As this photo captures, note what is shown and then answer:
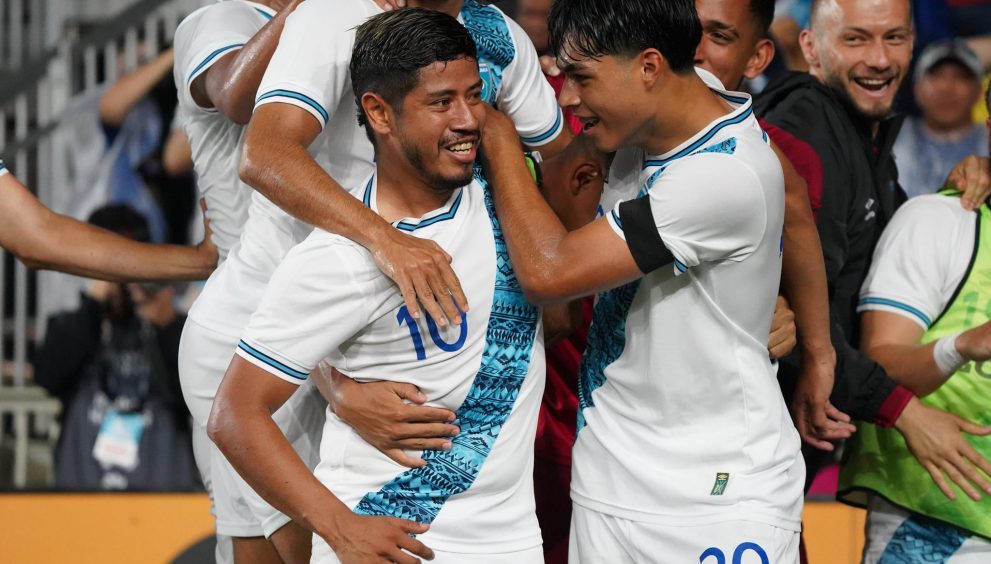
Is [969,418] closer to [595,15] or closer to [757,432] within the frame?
[757,432]

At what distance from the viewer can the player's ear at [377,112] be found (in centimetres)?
217

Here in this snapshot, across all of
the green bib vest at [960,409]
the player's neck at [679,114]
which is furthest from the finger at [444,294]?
the green bib vest at [960,409]

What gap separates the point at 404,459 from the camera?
213cm

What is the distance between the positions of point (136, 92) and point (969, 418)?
394 centimetres

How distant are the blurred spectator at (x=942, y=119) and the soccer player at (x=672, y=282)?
288 centimetres

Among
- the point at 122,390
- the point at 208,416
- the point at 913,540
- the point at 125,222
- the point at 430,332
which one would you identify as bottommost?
the point at 122,390

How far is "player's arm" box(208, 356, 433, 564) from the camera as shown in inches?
79.1

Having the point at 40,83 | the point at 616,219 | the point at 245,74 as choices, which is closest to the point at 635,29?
the point at 616,219

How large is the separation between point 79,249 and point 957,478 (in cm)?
210

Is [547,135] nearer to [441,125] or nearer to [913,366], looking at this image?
[441,125]

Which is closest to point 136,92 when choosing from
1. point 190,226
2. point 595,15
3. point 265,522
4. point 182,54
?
point 190,226

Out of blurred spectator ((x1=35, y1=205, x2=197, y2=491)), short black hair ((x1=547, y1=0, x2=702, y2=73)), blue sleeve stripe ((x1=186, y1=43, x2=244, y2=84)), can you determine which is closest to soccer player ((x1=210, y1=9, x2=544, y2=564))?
short black hair ((x1=547, y1=0, x2=702, y2=73))

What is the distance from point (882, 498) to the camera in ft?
9.84

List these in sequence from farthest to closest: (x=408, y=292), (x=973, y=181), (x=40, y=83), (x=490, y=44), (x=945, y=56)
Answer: (x=40, y=83), (x=945, y=56), (x=973, y=181), (x=490, y=44), (x=408, y=292)
